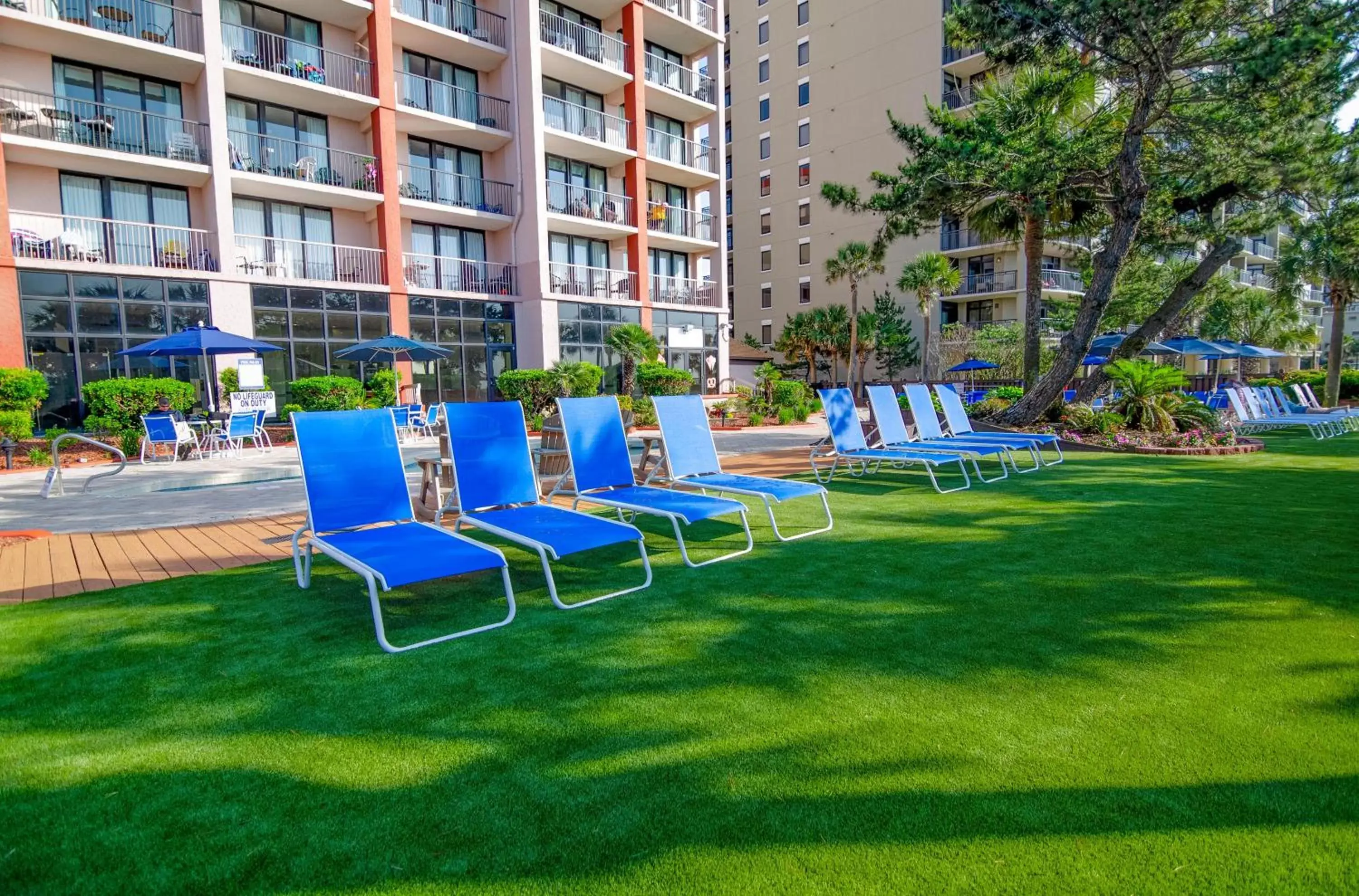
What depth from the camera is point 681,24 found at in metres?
26.3

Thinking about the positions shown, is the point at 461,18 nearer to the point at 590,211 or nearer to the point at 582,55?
the point at 582,55

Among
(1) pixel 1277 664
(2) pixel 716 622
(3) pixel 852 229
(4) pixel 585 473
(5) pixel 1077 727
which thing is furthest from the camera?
(3) pixel 852 229

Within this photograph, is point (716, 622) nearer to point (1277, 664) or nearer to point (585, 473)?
point (585, 473)

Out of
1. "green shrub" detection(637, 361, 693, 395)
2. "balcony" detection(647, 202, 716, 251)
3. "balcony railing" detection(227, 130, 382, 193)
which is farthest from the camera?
"balcony" detection(647, 202, 716, 251)

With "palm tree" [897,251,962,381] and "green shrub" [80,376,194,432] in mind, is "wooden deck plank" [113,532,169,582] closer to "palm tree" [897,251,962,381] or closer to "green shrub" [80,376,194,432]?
"green shrub" [80,376,194,432]

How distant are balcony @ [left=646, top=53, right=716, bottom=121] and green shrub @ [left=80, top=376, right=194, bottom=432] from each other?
18.7m

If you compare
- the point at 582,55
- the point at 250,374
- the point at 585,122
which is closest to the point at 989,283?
the point at 585,122

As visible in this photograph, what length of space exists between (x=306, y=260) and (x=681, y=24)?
15.6 metres

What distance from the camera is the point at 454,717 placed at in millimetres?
2965

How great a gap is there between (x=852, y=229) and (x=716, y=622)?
38886mm

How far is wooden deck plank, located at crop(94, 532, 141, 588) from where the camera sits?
196 inches

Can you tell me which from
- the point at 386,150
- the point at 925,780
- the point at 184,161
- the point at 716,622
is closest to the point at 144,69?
the point at 184,161

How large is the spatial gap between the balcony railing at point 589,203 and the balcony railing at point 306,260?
6072 millimetres

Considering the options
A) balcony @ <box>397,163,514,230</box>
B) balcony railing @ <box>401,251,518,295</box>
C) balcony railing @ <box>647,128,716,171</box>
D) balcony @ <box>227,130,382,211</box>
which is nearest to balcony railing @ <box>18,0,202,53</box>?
balcony @ <box>227,130,382,211</box>
